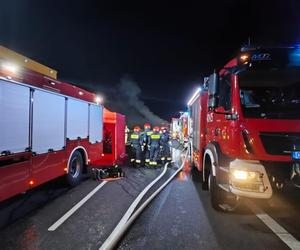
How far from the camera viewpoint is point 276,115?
15.5ft

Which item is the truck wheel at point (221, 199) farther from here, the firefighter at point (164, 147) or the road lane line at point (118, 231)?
the firefighter at point (164, 147)

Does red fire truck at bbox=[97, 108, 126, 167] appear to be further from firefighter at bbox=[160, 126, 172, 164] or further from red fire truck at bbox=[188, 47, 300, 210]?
red fire truck at bbox=[188, 47, 300, 210]

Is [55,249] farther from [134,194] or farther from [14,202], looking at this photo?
[134,194]

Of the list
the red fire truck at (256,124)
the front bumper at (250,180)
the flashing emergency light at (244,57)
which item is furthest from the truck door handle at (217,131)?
the flashing emergency light at (244,57)

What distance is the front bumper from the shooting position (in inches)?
176

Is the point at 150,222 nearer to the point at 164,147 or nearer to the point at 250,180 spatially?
the point at 250,180

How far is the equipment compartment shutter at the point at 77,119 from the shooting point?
7.63 m

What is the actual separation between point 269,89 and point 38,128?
416 centimetres

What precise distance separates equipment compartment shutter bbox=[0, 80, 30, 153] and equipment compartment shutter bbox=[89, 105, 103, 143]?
12.0ft

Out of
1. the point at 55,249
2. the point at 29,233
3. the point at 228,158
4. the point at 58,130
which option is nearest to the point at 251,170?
the point at 228,158

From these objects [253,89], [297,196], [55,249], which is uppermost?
[253,89]

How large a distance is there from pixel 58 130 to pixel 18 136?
1699 mm

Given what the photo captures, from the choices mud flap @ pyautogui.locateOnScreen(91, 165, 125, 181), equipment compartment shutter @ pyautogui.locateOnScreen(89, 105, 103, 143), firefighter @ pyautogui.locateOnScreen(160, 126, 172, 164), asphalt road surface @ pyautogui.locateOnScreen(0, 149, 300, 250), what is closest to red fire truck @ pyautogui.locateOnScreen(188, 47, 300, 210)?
asphalt road surface @ pyautogui.locateOnScreen(0, 149, 300, 250)

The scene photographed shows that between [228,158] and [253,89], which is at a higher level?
[253,89]
